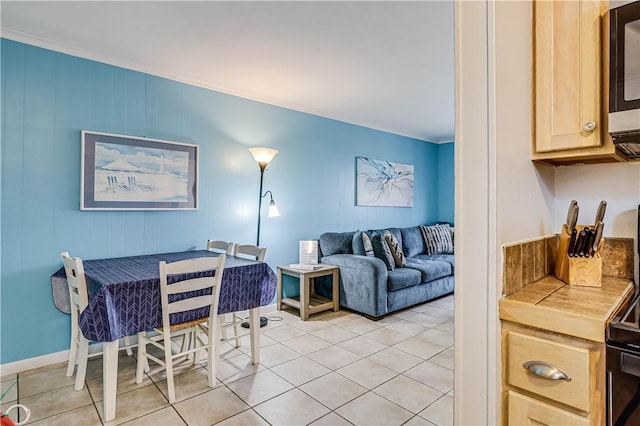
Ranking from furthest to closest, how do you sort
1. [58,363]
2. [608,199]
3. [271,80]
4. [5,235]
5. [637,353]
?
[271,80]
[58,363]
[5,235]
[608,199]
[637,353]

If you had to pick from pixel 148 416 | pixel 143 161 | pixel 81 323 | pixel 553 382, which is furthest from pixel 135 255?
pixel 553 382

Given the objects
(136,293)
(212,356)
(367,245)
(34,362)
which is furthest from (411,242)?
(34,362)

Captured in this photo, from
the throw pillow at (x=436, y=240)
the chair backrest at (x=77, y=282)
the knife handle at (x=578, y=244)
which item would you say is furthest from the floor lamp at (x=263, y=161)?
the knife handle at (x=578, y=244)

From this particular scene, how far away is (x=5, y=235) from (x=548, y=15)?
3.45m

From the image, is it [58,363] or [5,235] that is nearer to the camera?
[5,235]

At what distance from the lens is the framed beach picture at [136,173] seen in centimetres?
278

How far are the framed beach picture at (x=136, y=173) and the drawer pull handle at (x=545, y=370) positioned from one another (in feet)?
9.75

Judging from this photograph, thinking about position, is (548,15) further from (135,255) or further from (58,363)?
(58,363)

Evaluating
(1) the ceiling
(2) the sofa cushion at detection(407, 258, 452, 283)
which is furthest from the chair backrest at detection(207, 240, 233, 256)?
(2) the sofa cushion at detection(407, 258, 452, 283)

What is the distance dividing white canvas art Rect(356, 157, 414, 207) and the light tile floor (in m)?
2.33

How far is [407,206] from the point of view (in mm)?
5727

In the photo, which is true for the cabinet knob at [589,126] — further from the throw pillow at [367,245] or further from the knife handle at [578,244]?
the throw pillow at [367,245]

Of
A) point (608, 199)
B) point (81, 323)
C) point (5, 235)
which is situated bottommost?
point (81, 323)

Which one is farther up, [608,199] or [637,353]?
[608,199]
